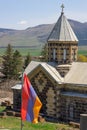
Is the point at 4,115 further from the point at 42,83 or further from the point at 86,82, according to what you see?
the point at 86,82

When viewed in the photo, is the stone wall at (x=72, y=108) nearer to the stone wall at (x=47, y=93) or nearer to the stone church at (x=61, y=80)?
the stone church at (x=61, y=80)

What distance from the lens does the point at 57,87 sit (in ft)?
91.4

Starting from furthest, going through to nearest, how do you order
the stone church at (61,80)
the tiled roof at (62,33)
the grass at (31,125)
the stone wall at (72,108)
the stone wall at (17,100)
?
the stone wall at (17,100) < the tiled roof at (62,33) < the stone church at (61,80) < the stone wall at (72,108) < the grass at (31,125)

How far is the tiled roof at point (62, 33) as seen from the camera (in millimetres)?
29719

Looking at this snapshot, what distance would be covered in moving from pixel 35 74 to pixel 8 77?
90.2ft

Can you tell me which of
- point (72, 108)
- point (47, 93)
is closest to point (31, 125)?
point (72, 108)

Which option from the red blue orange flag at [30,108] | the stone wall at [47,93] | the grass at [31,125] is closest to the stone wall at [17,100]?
the stone wall at [47,93]

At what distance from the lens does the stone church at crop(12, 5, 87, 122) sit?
88.4 feet

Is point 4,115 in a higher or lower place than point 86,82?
lower

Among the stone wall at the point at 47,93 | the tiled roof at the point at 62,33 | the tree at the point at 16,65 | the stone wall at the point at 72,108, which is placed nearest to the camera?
the stone wall at the point at 72,108

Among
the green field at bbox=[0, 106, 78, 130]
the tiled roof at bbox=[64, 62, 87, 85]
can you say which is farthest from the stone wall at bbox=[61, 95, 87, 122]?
the green field at bbox=[0, 106, 78, 130]

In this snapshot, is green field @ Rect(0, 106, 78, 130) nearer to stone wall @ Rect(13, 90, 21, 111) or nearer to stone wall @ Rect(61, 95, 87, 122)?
stone wall @ Rect(61, 95, 87, 122)

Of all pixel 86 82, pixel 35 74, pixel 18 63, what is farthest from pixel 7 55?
pixel 86 82

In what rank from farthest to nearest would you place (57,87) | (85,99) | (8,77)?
(8,77)
(57,87)
(85,99)
